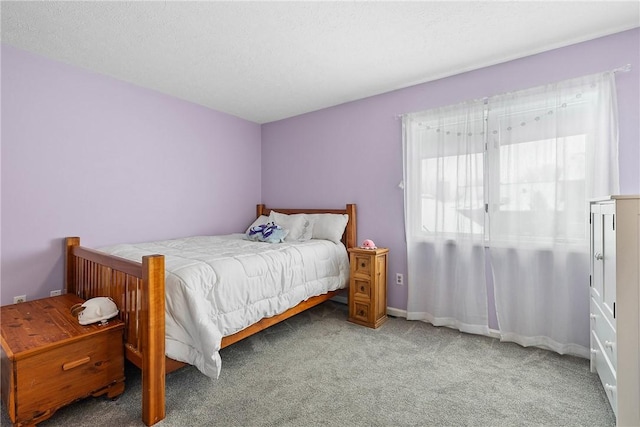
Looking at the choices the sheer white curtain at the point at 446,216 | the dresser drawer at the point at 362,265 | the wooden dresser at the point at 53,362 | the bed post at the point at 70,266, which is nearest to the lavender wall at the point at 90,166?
the bed post at the point at 70,266

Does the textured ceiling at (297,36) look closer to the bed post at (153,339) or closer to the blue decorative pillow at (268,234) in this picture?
the blue decorative pillow at (268,234)

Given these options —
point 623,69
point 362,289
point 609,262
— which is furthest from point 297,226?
point 623,69

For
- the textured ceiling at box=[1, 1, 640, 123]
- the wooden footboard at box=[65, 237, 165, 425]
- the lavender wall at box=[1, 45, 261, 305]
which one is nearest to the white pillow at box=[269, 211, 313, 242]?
the lavender wall at box=[1, 45, 261, 305]

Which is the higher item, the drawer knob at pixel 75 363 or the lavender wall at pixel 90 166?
the lavender wall at pixel 90 166

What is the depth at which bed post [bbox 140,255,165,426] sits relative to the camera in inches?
61.3

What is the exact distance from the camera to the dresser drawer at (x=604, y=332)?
150 centimetres

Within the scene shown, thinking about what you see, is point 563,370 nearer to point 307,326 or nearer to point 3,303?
point 307,326

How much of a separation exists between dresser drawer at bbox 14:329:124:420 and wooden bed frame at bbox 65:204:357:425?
0.10m

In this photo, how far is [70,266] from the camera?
254 centimetres

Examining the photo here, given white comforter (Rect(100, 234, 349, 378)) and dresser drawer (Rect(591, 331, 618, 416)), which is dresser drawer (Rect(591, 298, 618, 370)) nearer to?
dresser drawer (Rect(591, 331, 618, 416))

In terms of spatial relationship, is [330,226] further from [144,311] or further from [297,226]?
[144,311]

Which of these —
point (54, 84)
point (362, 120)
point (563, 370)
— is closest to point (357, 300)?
point (563, 370)

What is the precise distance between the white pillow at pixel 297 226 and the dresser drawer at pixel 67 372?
1899 millimetres

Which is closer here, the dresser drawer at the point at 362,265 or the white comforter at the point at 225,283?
the white comforter at the point at 225,283
